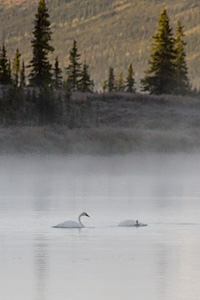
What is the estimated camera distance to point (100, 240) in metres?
21.5

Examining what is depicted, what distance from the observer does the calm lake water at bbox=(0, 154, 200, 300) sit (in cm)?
1619

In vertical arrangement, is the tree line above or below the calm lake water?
above

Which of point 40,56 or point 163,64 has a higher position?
point 40,56

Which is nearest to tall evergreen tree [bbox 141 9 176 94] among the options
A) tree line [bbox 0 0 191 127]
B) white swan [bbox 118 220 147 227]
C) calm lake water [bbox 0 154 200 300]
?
tree line [bbox 0 0 191 127]

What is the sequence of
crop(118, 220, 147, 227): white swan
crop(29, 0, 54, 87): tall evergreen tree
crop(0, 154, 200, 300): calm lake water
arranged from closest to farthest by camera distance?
crop(0, 154, 200, 300): calm lake water, crop(118, 220, 147, 227): white swan, crop(29, 0, 54, 87): tall evergreen tree

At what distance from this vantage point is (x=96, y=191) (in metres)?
35.7

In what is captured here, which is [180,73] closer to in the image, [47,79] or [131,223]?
[47,79]

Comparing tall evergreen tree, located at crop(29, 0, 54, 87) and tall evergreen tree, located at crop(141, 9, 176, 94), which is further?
tall evergreen tree, located at crop(141, 9, 176, 94)

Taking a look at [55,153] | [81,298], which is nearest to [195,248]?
[81,298]

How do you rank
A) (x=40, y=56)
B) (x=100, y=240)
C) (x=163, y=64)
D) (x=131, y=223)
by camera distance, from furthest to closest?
(x=163, y=64), (x=40, y=56), (x=131, y=223), (x=100, y=240)

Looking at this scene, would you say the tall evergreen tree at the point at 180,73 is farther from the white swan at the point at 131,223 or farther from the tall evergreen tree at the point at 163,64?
the white swan at the point at 131,223

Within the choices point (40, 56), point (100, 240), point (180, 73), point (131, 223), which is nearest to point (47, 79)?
point (40, 56)

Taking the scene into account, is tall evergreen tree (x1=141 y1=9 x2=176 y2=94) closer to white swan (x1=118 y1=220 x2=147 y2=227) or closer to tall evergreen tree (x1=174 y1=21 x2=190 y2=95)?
tall evergreen tree (x1=174 y1=21 x2=190 y2=95)

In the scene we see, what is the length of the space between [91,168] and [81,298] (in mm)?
35041
